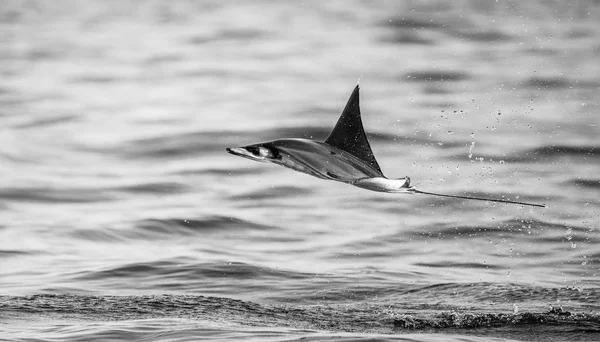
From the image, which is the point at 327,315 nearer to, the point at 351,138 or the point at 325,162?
the point at 351,138

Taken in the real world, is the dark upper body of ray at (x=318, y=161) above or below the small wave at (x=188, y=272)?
above

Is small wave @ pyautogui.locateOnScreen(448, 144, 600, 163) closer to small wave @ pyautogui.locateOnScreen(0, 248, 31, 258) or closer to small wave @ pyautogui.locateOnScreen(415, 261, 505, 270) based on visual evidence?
small wave @ pyautogui.locateOnScreen(415, 261, 505, 270)

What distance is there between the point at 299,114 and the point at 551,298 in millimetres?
9995

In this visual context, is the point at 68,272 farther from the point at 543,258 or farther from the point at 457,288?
the point at 543,258

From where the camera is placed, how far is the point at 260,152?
6.57 m

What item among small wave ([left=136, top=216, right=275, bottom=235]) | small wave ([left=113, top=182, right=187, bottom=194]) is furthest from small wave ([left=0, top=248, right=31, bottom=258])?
small wave ([left=113, top=182, right=187, bottom=194])

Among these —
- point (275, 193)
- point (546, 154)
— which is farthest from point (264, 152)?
point (546, 154)

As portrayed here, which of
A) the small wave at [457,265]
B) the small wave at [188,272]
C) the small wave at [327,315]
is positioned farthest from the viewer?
the small wave at [457,265]

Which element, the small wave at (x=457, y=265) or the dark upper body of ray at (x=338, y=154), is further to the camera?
the small wave at (x=457, y=265)

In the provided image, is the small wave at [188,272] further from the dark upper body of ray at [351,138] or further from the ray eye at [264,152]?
the ray eye at [264,152]

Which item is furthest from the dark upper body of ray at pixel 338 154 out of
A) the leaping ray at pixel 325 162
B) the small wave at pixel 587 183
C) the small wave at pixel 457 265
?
the small wave at pixel 587 183

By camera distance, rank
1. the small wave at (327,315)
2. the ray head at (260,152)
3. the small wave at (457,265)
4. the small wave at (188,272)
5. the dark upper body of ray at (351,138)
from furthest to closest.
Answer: the small wave at (457,265) → the small wave at (188,272) → the small wave at (327,315) → the dark upper body of ray at (351,138) → the ray head at (260,152)

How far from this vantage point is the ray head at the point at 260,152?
256 inches

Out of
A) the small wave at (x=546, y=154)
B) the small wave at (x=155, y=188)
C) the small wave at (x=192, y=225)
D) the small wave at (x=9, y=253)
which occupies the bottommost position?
the small wave at (x=9, y=253)
